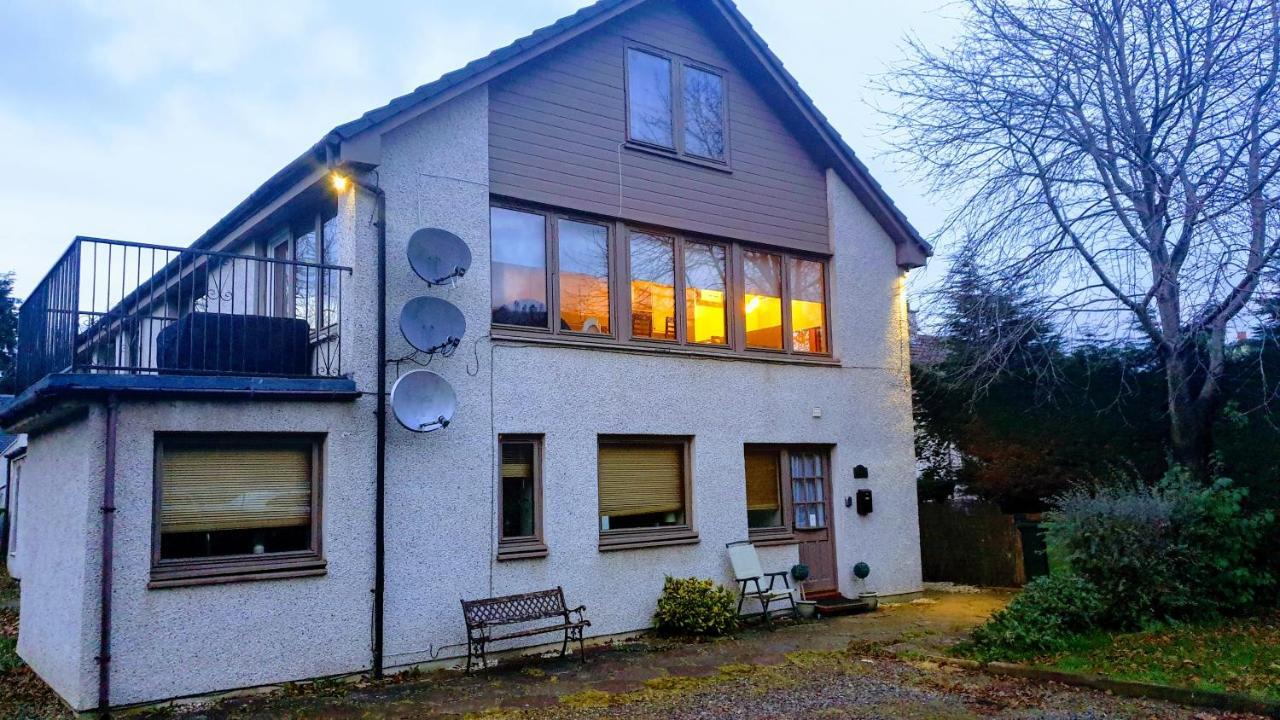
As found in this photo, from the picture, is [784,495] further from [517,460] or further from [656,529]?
[517,460]

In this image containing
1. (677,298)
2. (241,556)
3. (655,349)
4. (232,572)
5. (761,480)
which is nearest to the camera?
(232,572)

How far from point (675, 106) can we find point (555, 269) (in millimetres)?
3018

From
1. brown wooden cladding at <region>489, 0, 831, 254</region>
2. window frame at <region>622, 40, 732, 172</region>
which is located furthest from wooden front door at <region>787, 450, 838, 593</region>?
window frame at <region>622, 40, 732, 172</region>

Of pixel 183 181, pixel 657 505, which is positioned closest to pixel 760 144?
pixel 657 505

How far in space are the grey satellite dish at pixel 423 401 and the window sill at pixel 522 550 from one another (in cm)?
151

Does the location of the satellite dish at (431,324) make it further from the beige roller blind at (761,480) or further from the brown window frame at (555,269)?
the beige roller blind at (761,480)

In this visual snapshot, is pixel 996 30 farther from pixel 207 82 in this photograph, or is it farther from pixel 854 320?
pixel 207 82

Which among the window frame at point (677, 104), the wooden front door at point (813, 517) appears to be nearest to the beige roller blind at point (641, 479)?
the wooden front door at point (813, 517)

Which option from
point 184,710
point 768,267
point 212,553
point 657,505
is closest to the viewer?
point 184,710

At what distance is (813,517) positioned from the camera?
13414 millimetres

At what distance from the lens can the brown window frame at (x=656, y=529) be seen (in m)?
11.2

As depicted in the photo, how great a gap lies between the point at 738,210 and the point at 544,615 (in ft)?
19.4

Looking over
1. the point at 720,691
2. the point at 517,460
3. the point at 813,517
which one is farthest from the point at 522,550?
the point at 813,517

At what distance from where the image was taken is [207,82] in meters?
38.3
